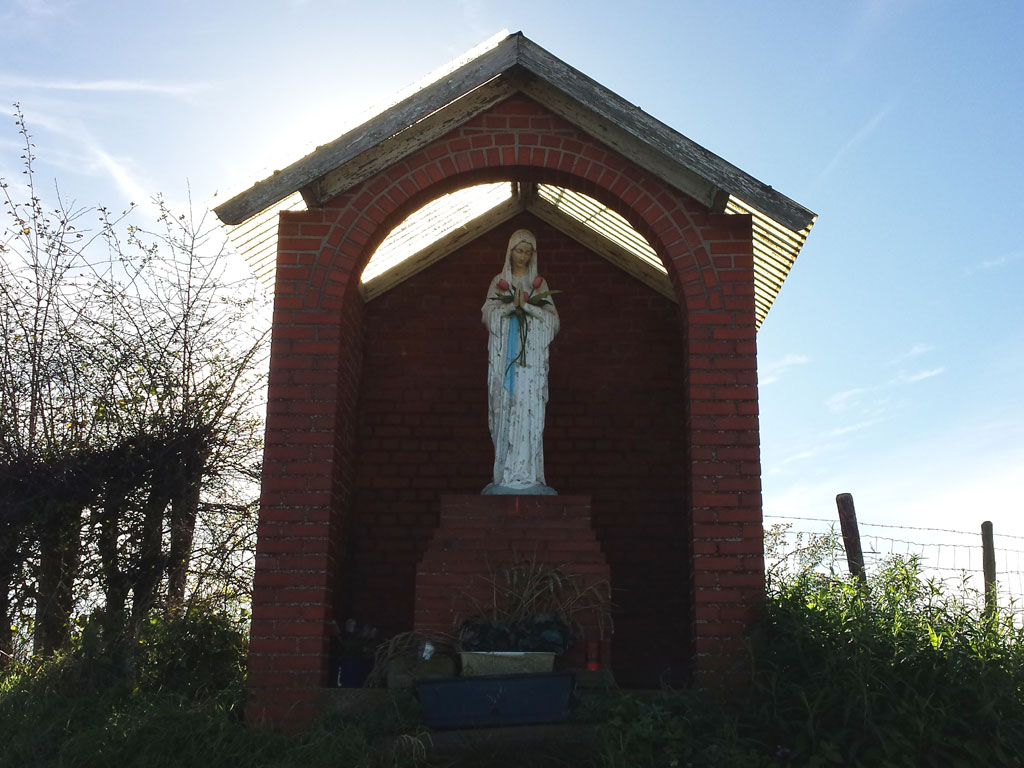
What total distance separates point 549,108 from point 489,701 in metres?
3.82

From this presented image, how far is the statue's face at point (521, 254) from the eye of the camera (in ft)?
23.4

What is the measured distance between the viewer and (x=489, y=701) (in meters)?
5.27

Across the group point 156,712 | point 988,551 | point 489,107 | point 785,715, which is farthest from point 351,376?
point 988,551

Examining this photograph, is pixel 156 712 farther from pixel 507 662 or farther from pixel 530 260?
pixel 530 260

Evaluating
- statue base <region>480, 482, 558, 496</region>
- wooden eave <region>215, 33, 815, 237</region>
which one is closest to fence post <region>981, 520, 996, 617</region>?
wooden eave <region>215, 33, 815, 237</region>

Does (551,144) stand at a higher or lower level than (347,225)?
higher

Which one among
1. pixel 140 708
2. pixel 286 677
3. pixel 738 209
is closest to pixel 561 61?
pixel 738 209

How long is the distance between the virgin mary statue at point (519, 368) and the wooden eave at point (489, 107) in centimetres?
93

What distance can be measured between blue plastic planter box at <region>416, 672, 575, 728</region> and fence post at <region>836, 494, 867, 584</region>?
3.19 metres

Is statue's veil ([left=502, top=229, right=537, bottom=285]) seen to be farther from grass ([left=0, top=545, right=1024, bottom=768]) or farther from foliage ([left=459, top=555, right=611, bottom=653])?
grass ([left=0, top=545, right=1024, bottom=768])

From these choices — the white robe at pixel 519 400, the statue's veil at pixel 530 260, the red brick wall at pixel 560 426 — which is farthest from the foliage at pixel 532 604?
the statue's veil at pixel 530 260

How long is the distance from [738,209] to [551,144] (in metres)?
1.30

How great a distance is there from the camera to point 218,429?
871cm

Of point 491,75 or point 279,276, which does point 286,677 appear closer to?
point 279,276
